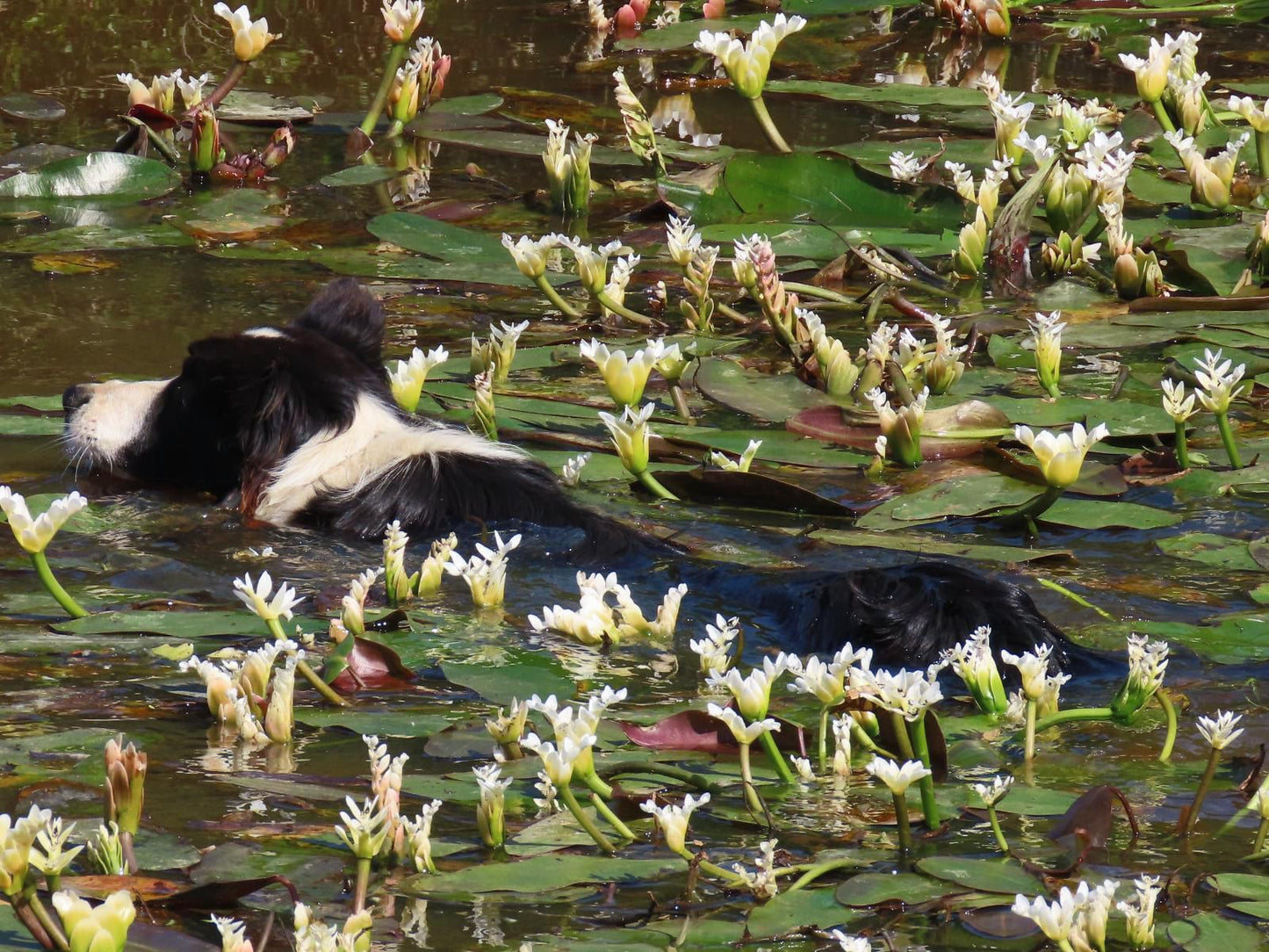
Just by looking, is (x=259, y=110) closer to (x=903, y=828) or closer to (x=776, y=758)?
(x=776, y=758)

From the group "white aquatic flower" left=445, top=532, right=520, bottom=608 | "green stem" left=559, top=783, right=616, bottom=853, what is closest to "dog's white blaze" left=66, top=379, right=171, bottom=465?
"white aquatic flower" left=445, top=532, right=520, bottom=608

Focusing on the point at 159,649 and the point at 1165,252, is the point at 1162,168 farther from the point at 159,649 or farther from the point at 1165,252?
the point at 159,649

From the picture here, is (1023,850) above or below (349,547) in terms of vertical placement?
above

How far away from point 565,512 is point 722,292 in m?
1.51

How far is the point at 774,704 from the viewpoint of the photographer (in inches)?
116

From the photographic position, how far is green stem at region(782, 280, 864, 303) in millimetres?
4773

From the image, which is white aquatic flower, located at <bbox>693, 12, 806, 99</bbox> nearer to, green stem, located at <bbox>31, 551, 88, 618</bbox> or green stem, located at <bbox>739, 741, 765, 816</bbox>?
green stem, located at <bbox>31, 551, 88, 618</bbox>

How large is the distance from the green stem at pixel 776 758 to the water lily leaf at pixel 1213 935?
0.55 meters

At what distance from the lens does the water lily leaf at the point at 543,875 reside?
7.02ft

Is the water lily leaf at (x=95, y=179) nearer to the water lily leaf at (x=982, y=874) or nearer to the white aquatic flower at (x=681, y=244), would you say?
the white aquatic flower at (x=681, y=244)

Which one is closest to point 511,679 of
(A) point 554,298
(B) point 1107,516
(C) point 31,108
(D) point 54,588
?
(D) point 54,588

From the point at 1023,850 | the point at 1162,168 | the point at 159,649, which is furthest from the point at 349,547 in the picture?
the point at 1162,168

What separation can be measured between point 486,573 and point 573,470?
76 cm

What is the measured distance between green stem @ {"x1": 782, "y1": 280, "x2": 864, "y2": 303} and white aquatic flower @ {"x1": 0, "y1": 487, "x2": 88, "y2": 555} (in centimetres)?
235
